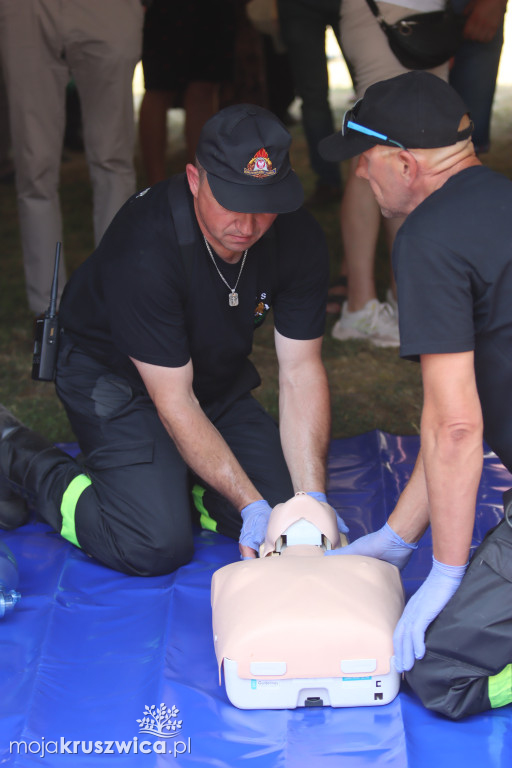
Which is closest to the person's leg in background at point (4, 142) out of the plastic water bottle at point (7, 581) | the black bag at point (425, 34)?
the black bag at point (425, 34)

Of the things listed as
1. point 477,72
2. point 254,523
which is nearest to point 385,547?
point 254,523

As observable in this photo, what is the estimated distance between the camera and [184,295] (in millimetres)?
2424

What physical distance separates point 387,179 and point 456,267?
0.28m

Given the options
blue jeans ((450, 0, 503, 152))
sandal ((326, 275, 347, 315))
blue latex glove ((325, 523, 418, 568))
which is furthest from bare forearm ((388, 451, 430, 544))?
blue jeans ((450, 0, 503, 152))

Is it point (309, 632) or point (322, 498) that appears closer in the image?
point (309, 632)

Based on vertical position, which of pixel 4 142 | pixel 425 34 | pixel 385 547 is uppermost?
pixel 425 34

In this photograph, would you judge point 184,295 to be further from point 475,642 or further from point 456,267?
point 475,642

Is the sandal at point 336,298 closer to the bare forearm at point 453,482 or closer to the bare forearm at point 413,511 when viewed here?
the bare forearm at point 413,511

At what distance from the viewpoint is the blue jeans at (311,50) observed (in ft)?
14.1

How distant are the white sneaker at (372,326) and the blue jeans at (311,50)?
1.23 meters

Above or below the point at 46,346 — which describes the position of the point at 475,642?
above

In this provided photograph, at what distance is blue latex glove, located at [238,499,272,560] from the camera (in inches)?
89.9

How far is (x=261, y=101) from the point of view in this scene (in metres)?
6.23

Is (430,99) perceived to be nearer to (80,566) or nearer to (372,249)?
(80,566)
